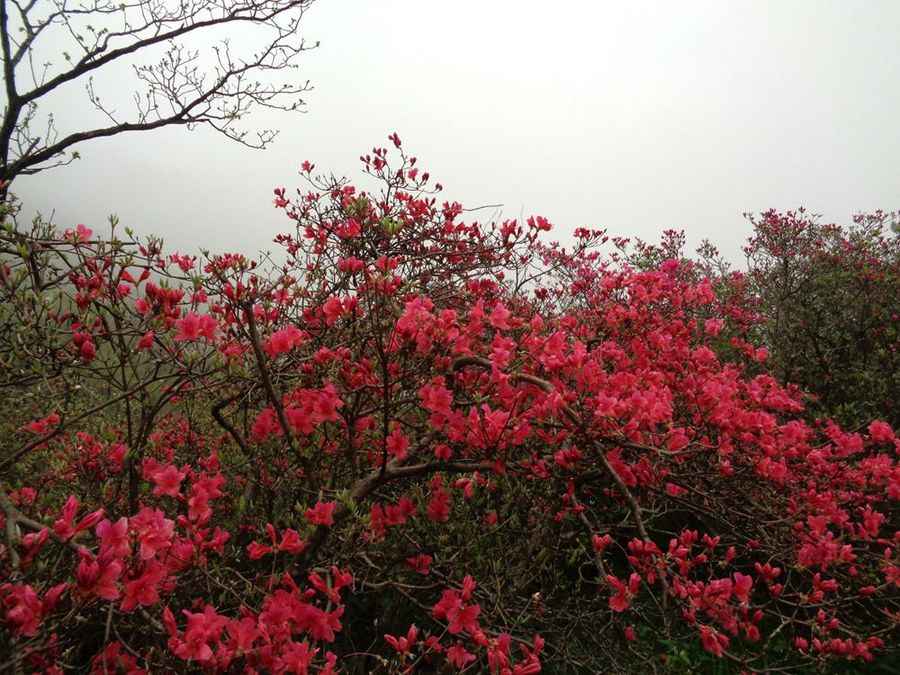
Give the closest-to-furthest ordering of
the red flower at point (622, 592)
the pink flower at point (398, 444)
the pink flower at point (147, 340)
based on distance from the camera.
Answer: the red flower at point (622, 592) < the pink flower at point (147, 340) < the pink flower at point (398, 444)

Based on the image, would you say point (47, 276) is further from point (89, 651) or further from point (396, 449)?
point (396, 449)

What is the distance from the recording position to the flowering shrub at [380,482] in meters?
1.33

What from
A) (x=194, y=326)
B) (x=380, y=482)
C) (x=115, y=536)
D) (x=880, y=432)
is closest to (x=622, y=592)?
(x=380, y=482)

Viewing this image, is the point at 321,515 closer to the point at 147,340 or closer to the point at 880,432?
the point at 147,340

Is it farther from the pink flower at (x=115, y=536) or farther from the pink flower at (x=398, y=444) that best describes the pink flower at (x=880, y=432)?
the pink flower at (x=115, y=536)

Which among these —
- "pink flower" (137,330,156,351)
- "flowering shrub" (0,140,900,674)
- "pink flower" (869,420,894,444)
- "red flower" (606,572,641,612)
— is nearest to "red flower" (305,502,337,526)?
"flowering shrub" (0,140,900,674)

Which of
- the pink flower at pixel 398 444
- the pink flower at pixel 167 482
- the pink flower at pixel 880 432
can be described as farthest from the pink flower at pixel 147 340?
the pink flower at pixel 880 432

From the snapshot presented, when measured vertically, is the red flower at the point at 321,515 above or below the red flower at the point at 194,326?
below

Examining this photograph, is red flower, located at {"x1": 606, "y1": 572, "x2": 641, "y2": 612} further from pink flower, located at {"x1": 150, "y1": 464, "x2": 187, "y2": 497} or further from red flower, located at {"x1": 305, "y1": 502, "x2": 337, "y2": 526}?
pink flower, located at {"x1": 150, "y1": 464, "x2": 187, "y2": 497}

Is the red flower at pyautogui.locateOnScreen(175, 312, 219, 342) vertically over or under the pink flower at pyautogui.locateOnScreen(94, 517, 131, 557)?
over

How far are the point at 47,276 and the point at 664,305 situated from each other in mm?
4049

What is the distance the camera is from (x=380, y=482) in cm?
206

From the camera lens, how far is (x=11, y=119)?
4.57 m

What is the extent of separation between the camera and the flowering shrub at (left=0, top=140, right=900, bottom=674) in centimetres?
133
